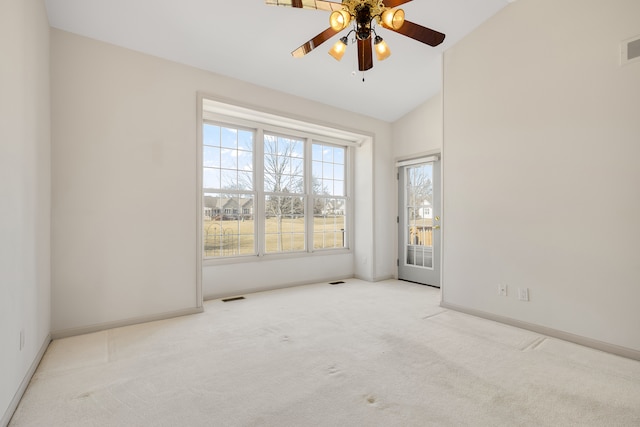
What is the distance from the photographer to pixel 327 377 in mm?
2203

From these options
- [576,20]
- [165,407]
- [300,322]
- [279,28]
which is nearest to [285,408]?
[165,407]

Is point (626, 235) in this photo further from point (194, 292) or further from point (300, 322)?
point (194, 292)

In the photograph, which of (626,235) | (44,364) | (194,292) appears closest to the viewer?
(44,364)

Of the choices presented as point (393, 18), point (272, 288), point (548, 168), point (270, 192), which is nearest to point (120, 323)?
point (272, 288)

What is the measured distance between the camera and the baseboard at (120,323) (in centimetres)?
293

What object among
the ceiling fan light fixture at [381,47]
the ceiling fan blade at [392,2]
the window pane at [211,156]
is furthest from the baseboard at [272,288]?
the ceiling fan blade at [392,2]

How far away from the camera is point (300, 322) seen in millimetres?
3330

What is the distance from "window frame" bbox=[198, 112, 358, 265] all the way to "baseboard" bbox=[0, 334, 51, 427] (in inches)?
60.4

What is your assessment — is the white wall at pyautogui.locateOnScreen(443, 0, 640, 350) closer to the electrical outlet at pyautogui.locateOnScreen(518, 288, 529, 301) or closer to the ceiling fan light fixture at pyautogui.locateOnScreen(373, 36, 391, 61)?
the electrical outlet at pyautogui.locateOnScreen(518, 288, 529, 301)

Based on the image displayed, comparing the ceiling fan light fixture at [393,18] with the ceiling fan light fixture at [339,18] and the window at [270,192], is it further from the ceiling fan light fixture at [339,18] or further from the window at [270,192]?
the window at [270,192]

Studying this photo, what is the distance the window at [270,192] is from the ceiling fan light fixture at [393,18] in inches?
110

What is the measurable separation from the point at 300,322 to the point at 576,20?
12.6 ft

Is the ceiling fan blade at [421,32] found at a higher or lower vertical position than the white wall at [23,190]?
higher

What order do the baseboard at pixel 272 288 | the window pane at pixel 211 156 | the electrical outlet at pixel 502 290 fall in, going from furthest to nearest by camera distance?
the window pane at pixel 211 156 → the baseboard at pixel 272 288 → the electrical outlet at pixel 502 290
